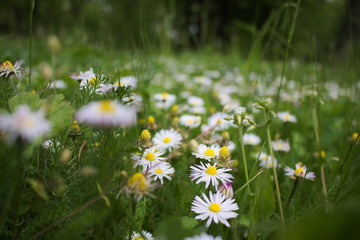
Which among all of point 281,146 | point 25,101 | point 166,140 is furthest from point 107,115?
point 281,146

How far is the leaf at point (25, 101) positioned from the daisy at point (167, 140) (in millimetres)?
328

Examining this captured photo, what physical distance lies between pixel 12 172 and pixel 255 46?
1.23 metres

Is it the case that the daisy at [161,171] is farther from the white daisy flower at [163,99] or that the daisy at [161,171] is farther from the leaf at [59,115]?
the white daisy flower at [163,99]

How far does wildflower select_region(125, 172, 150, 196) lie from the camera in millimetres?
414

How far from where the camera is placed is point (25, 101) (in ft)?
1.43

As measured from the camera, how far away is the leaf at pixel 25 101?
43cm

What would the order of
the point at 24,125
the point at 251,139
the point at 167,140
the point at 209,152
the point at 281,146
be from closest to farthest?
the point at 24,125 < the point at 209,152 < the point at 167,140 < the point at 281,146 < the point at 251,139

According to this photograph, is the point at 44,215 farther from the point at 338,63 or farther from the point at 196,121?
the point at 338,63

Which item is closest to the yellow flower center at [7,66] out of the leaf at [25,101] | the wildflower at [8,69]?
the wildflower at [8,69]

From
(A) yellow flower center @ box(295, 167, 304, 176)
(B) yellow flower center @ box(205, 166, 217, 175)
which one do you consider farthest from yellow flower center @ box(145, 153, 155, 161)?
(A) yellow flower center @ box(295, 167, 304, 176)

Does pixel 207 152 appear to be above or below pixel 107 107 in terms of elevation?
below

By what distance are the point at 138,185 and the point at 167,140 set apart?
0.35m

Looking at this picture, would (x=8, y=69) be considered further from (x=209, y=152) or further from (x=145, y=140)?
(x=209, y=152)

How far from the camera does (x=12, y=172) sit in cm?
43
